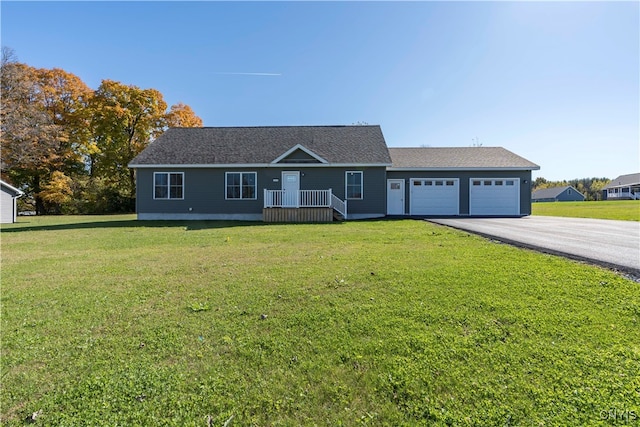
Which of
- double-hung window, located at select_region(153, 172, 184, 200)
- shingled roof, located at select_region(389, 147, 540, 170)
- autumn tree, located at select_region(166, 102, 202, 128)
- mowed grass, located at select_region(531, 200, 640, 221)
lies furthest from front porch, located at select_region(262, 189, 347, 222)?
autumn tree, located at select_region(166, 102, 202, 128)

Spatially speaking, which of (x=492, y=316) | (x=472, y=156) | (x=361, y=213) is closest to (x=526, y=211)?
(x=472, y=156)

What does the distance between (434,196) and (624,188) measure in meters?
66.5

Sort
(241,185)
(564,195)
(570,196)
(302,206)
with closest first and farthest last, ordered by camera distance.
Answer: (302,206), (241,185), (570,196), (564,195)

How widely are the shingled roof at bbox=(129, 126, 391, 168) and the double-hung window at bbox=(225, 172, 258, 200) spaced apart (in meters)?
0.74

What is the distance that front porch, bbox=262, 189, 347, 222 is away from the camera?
1499cm

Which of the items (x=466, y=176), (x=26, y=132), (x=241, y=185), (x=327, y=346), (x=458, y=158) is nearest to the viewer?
(x=327, y=346)

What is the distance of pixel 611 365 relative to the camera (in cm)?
227

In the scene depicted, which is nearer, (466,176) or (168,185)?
(168,185)

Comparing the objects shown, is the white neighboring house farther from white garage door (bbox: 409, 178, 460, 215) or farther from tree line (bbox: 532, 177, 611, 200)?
tree line (bbox: 532, 177, 611, 200)

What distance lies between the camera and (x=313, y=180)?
1631cm

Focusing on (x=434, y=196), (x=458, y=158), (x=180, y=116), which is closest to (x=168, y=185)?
(x=434, y=196)

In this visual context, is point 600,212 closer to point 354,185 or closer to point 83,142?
point 354,185

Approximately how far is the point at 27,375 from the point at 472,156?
70.1 feet

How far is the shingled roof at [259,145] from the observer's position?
16.5 metres
